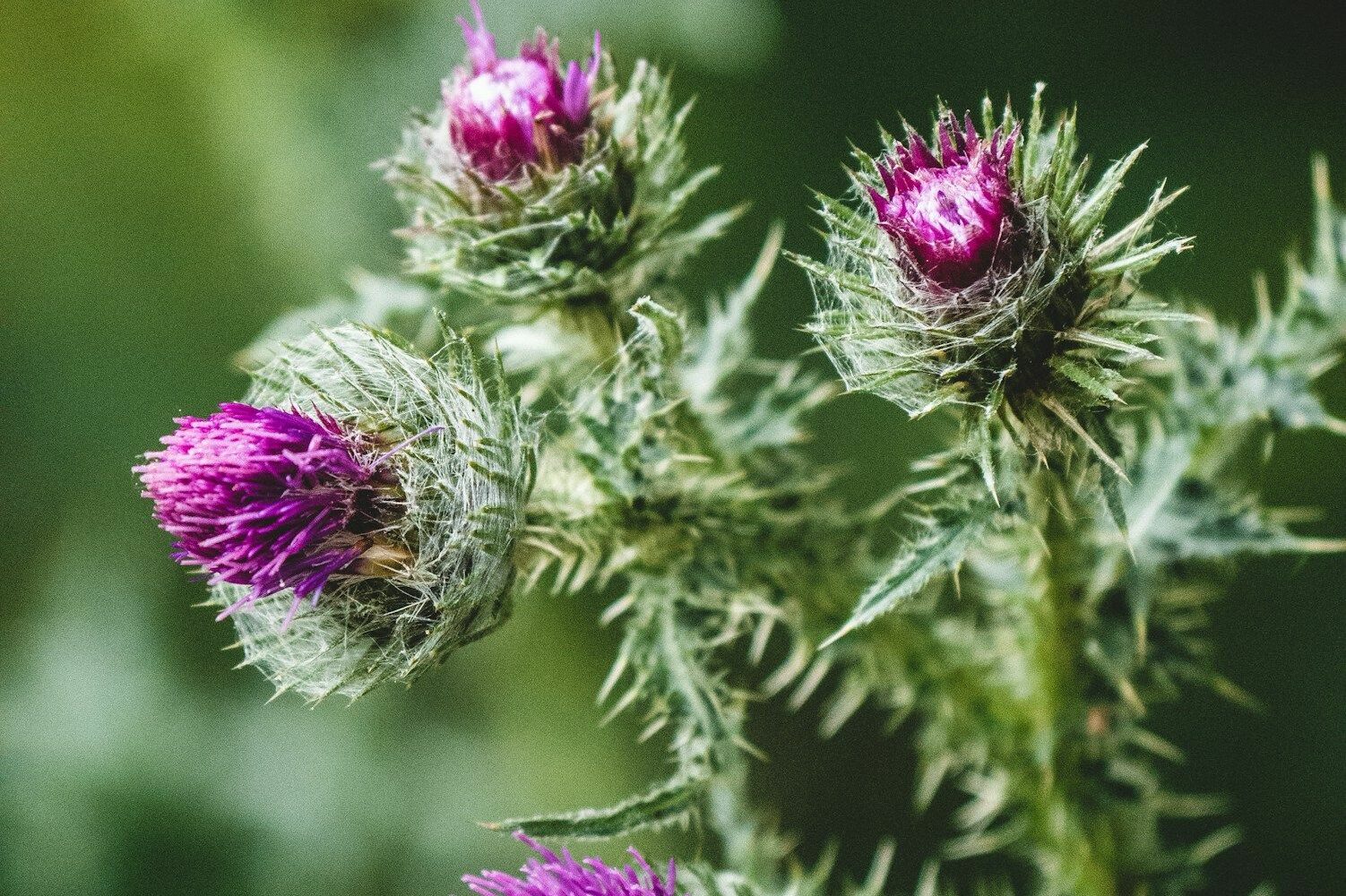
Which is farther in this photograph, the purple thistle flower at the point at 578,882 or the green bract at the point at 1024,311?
the purple thistle flower at the point at 578,882

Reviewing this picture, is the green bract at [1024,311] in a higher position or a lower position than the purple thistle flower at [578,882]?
higher

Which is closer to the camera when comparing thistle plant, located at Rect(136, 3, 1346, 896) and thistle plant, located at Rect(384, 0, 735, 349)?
thistle plant, located at Rect(136, 3, 1346, 896)

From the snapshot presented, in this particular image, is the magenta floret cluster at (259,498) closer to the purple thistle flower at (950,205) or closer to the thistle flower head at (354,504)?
the thistle flower head at (354,504)

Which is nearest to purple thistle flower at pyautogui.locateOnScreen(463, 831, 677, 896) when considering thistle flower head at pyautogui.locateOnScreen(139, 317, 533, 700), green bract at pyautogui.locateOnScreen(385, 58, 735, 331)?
thistle flower head at pyautogui.locateOnScreen(139, 317, 533, 700)

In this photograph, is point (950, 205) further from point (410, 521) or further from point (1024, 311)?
point (410, 521)

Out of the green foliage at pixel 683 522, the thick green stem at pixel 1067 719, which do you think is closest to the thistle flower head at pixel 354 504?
the green foliage at pixel 683 522

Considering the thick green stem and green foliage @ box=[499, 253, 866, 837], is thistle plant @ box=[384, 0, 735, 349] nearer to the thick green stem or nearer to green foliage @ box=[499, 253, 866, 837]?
green foliage @ box=[499, 253, 866, 837]

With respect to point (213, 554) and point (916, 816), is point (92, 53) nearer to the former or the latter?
point (213, 554)

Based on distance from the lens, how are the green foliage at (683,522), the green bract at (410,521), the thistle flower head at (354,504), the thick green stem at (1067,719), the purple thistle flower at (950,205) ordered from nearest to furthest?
the purple thistle flower at (950,205) → the thistle flower head at (354,504) → the green bract at (410,521) → the green foliage at (683,522) → the thick green stem at (1067,719)
